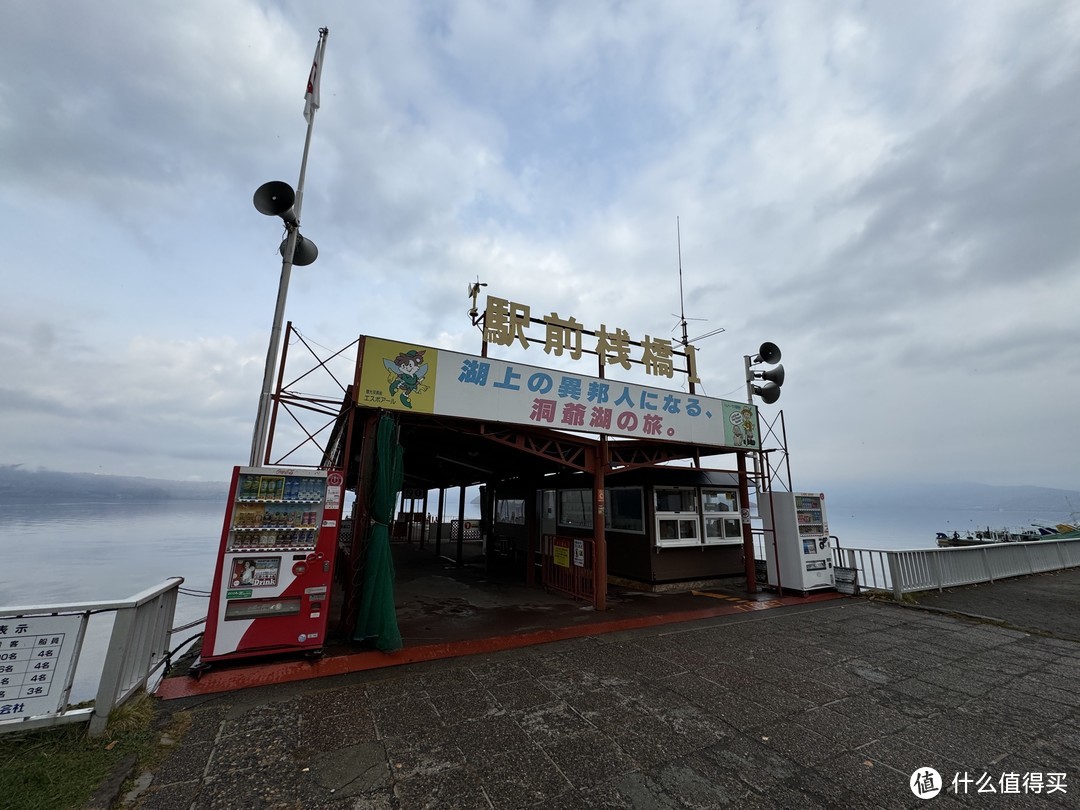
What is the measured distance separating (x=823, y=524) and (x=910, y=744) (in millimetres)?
7748

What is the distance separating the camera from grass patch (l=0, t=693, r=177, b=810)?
2943 mm

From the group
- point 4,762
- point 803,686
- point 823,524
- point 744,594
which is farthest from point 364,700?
point 823,524

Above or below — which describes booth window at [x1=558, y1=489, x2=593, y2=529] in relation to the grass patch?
above

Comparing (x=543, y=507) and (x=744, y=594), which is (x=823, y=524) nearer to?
(x=744, y=594)

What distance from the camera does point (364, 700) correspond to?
4.69 metres

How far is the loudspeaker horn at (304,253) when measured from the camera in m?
7.24

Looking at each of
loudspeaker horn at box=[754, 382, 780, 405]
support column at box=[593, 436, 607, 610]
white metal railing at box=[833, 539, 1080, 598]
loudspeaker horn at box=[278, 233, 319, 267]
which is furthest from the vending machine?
white metal railing at box=[833, 539, 1080, 598]

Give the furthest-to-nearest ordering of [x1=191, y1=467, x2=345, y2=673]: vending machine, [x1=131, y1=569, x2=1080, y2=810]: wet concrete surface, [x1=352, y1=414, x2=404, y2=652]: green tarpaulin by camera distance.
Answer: [x1=352, y1=414, x2=404, y2=652]: green tarpaulin < [x1=191, y1=467, x2=345, y2=673]: vending machine < [x1=131, y1=569, x2=1080, y2=810]: wet concrete surface

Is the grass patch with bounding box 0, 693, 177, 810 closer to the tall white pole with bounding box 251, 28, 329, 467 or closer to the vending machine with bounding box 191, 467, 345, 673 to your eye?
the vending machine with bounding box 191, 467, 345, 673

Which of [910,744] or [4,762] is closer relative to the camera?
[4,762]

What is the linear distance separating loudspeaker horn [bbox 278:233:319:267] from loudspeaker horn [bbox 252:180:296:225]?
79 centimetres

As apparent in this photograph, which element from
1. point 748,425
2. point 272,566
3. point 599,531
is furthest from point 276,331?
point 748,425

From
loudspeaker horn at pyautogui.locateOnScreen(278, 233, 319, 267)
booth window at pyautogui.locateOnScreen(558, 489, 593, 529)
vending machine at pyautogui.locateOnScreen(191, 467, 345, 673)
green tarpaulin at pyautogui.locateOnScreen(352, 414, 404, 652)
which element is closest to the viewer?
vending machine at pyautogui.locateOnScreen(191, 467, 345, 673)

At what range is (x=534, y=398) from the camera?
8258 millimetres
